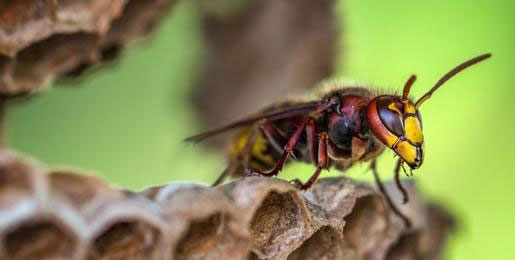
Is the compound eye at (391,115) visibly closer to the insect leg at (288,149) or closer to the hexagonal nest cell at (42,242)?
the insect leg at (288,149)

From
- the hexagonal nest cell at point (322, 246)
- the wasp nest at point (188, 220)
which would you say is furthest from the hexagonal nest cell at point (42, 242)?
the hexagonal nest cell at point (322, 246)

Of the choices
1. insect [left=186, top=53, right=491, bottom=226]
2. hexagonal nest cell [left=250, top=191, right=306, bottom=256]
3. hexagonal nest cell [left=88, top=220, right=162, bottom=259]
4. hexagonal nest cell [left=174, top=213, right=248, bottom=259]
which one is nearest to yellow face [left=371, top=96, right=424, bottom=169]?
insect [left=186, top=53, right=491, bottom=226]

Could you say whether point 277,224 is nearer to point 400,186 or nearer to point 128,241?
point 128,241

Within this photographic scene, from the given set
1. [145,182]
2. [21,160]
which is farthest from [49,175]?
[145,182]

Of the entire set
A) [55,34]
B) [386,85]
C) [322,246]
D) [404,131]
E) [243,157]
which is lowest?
[322,246]

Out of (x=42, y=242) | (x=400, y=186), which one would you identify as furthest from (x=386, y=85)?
(x=42, y=242)

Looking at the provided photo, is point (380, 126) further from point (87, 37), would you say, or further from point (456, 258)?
point (456, 258)

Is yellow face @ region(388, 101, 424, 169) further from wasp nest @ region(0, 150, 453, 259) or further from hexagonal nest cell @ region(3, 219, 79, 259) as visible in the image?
hexagonal nest cell @ region(3, 219, 79, 259)
